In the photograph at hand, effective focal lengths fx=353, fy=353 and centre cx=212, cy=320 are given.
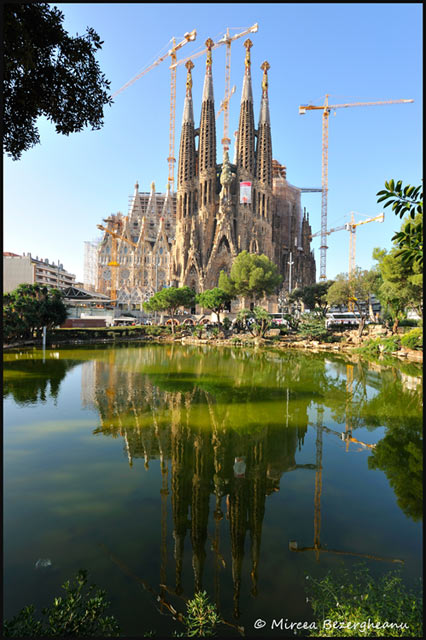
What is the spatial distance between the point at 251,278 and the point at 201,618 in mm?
37143

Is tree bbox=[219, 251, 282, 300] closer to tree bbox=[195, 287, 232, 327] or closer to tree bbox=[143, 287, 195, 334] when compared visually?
tree bbox=[195, 287, 232, 327]

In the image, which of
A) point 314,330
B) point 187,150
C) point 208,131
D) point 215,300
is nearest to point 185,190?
point 187,150

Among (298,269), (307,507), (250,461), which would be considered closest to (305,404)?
(250,461)

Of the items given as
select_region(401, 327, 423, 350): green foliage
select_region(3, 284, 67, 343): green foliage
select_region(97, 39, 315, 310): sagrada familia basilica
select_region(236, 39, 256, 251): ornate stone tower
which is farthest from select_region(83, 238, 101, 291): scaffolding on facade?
select_region(401, 327, 423, 350): green foliage

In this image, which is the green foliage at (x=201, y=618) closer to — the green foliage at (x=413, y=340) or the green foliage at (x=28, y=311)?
the green foliage at (x=28, y=311)

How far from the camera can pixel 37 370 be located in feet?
51.8

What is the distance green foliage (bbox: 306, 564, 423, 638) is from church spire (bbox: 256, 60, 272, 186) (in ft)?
198

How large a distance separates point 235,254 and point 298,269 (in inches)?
780

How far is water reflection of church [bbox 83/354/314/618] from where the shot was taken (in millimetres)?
4297

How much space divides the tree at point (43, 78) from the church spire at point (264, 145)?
5715 cm

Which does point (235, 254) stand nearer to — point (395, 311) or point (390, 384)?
point (395, 311)

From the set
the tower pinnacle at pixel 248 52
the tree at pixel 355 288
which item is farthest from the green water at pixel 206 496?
the tower pinnacle at pixel 248 52

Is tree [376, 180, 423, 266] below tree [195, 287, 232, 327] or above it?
below

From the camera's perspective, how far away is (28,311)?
24.1 metres
